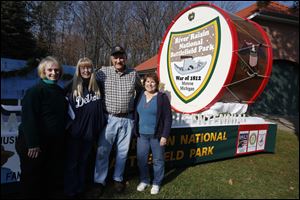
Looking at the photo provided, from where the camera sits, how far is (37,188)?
108 inches

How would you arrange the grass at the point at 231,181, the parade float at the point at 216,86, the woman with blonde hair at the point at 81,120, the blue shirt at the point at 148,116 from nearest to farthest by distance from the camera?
the woman with blonde hair at the point at 81,120 → the blue shirt at the point at 148,116 → the grass at the point at 231,181 → the parade float at the point at 216,86

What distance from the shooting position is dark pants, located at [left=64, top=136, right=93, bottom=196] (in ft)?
10.2

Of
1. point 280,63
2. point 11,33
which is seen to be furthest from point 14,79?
point 280,63

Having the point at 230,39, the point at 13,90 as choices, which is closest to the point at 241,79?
the point at 230,39

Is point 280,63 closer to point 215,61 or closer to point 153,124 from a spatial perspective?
point 215,61

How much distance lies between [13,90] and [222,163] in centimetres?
448

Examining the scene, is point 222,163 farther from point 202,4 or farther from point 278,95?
point 278,95

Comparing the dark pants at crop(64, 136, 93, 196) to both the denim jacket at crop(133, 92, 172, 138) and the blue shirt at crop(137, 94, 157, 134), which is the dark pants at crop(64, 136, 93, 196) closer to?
the blue shirt at crop(137, 94, 157, 134)

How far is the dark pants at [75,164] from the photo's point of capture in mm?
3102

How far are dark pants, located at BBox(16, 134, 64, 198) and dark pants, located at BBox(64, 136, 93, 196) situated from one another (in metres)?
0.20

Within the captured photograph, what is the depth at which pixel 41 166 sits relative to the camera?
8.96 feet

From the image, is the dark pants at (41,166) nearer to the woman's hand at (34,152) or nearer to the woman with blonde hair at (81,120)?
the woman's hand at (34,152)

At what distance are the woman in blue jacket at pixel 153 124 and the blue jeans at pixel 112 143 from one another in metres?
0.17

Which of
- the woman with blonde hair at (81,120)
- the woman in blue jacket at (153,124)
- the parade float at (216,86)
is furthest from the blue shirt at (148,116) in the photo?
the parade float at (216,86)
